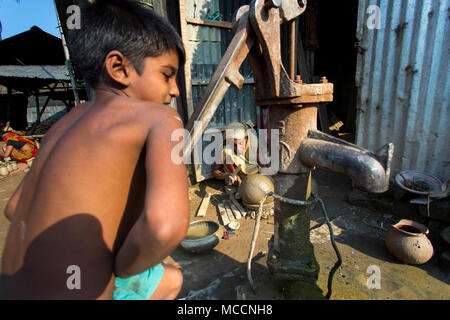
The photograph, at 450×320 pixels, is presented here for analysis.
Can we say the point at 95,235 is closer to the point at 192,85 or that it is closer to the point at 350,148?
the point at 350,148

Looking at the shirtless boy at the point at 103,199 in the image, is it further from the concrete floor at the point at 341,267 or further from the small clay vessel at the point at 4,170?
the small clay vessel at the point at 4,170

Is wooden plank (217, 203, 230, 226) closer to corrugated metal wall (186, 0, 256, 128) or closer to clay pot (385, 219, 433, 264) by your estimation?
corrugated metal wall (186, 0, 256, 128)

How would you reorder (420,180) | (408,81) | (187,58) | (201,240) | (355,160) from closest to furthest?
(355,160), (201,240), (420,180), (408,81), (187,58)

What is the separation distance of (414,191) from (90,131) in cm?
386

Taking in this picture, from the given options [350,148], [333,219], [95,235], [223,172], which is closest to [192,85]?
[223,172]

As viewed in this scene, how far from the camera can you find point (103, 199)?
0.86m

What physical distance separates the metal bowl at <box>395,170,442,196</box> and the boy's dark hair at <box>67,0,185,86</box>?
3.67m

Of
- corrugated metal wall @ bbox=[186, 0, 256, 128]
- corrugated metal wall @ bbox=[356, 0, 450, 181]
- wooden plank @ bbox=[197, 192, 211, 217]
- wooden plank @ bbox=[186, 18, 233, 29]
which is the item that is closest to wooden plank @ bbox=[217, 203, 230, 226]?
wooden plank @ bbox=[197, 192, 211, 217]

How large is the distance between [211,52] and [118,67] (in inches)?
174

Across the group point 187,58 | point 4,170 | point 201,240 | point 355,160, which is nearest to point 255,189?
point 201,240

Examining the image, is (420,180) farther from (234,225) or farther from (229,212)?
(229,212)

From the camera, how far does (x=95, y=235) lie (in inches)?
34.1

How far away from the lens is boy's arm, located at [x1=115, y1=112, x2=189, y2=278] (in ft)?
2.48

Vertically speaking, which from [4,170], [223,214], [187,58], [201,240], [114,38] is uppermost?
[187,58]
